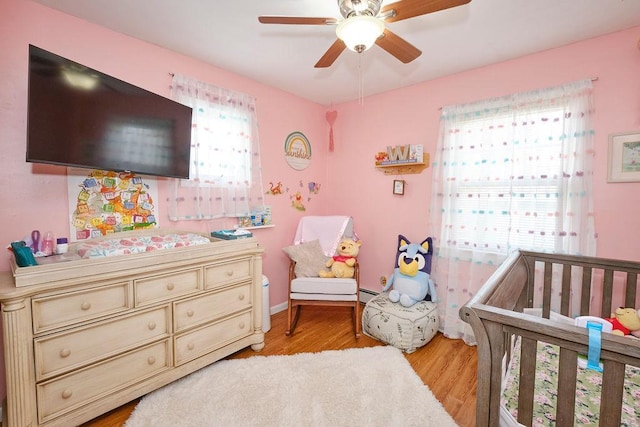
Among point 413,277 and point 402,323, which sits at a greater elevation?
point 413,277

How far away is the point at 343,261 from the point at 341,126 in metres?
1.78

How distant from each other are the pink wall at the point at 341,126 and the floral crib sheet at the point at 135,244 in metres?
0.24

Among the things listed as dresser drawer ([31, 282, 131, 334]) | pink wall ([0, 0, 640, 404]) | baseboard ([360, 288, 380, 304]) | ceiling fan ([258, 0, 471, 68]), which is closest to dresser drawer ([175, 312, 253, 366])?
dresser drawer ([31, 282, 131, 334])

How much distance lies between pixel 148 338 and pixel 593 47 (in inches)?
147

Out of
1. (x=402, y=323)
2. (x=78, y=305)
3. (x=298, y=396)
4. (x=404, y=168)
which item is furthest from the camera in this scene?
(x=404, y=168)

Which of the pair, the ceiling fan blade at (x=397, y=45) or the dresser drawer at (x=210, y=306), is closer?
the ceiling fan blade at (x=397, y=45)

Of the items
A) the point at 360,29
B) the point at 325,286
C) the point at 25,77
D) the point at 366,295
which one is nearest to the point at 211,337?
the point at 325,286

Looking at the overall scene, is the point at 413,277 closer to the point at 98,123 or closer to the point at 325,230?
the point at 325,230

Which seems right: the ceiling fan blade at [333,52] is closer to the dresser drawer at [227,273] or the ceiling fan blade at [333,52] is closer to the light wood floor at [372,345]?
the dresser drawer at [227,273]

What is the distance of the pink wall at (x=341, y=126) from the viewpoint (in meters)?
1.73

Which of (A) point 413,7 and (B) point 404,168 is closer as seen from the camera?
(A) point 413,7

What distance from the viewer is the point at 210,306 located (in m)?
2.10

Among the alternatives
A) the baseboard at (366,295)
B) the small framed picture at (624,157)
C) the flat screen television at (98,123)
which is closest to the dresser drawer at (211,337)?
the flat screen television at (98,123)

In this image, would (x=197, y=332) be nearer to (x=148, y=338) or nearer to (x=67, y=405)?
(x=148, y=338)
